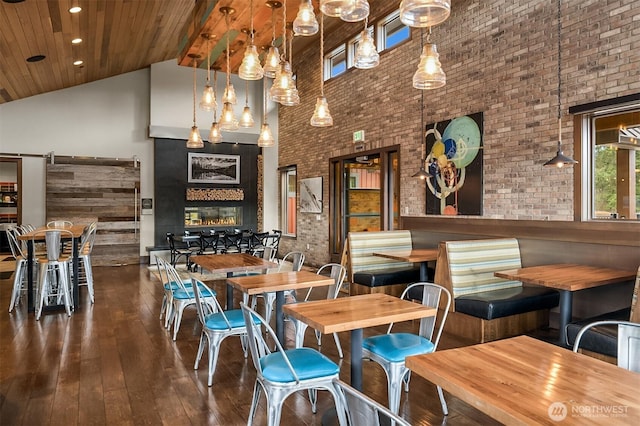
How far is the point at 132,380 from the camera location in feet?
10.9

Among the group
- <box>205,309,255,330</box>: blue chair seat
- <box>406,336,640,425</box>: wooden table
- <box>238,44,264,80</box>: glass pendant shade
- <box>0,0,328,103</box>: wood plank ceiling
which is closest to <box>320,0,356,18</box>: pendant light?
<box>238,44,264,80</box>: glass pendant shade

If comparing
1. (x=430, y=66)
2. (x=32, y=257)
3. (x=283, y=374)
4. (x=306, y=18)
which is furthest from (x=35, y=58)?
(x=283, y=374)

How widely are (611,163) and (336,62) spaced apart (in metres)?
6.01

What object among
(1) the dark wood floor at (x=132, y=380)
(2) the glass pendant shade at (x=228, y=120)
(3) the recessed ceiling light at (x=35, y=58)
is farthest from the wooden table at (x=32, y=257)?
(3) the recessed ceiling light at (x=35, y=58)

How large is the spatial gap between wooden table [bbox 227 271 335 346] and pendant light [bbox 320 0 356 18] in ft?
6.63

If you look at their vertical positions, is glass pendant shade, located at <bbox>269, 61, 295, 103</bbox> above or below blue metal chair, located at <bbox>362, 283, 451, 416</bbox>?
above

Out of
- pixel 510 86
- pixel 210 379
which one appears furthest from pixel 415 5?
pixel 510 86

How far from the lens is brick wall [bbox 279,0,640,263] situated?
14.6 ft

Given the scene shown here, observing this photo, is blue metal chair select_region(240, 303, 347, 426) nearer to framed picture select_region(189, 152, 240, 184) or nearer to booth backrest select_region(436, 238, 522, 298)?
booth backrest select_region(436, 238, 522, 298)

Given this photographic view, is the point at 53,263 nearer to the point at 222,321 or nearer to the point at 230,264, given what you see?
the point at 230,264

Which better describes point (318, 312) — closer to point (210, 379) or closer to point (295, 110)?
point (210, 379)

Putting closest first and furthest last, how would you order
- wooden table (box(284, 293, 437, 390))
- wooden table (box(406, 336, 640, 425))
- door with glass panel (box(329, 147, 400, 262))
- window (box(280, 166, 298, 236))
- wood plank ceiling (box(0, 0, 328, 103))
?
wooden table (box(406, 336, 640, 425)) → wooden table (box(284, 293, 437, 390)) → wood plank ceiling (box(0, 0, 328, 103)) → door with glass panel (box(329, 147, 400, 262)) → window (box(280, 166, 298, 236))

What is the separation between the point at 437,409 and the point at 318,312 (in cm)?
113

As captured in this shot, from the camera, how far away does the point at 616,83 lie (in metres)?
4.32
